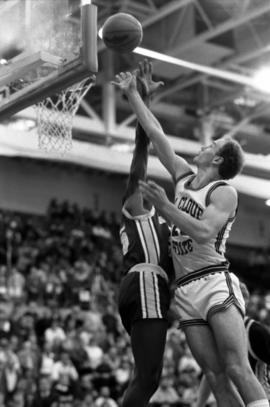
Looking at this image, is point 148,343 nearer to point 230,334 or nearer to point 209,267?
point 230,334

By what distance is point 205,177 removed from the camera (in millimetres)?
5621

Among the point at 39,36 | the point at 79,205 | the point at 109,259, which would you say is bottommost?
the point at 39,36

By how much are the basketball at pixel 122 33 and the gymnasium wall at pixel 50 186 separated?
58.5ft

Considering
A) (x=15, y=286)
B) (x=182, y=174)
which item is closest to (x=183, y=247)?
(x=182, y=174)

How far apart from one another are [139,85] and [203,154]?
827 millimetres

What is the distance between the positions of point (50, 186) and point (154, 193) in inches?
788

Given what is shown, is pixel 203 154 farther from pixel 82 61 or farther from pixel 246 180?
pixel 246 180

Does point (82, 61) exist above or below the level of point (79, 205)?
below

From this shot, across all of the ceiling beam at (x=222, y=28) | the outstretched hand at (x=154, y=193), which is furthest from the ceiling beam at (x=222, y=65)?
the outstretched hand at (x=154, y=193)

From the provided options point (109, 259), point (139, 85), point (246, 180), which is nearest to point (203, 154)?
point (139, 85)

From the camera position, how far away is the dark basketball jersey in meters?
5.70

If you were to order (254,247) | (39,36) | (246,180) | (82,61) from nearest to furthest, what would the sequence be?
1. (82,61)
2. (39,36)
3. (246,180)
4. (254,247)

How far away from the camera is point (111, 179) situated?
26453 mm

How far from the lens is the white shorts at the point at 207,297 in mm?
5340
